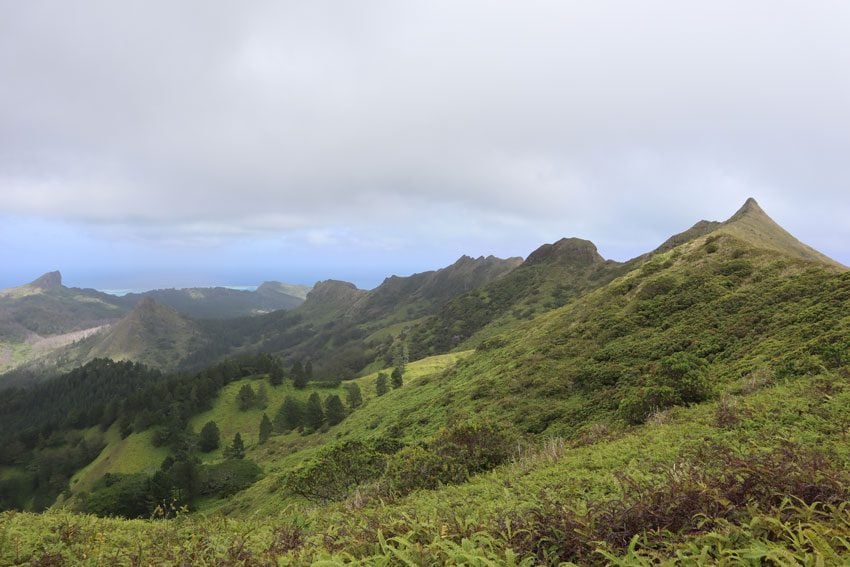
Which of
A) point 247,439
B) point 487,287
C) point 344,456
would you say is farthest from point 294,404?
point 487,287

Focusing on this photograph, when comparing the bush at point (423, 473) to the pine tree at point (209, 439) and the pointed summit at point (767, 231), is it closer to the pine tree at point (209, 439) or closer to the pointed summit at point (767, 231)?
the pointed summit at point (767, 231)

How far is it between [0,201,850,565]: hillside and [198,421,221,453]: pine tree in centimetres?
6070

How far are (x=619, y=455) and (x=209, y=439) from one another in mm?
103450

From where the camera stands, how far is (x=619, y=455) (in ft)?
44.5

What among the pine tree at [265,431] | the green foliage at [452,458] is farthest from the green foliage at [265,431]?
the green foliage at [452,458]

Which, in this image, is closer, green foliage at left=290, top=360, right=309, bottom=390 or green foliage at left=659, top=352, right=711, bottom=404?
green foliage at left=659, top=352, right=711, bottom=404

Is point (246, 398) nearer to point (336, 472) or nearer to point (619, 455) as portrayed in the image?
point (336, 472)

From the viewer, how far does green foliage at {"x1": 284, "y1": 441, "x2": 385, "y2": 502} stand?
22141mm

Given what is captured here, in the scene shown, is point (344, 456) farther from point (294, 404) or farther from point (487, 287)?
point (487, 287)

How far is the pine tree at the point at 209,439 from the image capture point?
3752 inches

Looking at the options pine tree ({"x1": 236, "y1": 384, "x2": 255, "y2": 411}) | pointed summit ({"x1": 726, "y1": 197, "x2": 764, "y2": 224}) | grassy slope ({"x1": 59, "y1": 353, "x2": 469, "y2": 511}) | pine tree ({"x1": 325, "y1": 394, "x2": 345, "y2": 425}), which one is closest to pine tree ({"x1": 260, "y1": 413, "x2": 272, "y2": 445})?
grassy slope ({"x1": 59, "y1": 353, "x2": 469, "y2": 511})

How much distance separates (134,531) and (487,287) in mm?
184801

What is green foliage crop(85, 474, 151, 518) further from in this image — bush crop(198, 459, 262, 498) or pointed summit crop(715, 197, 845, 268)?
pointed summit crop(715, 197, 845, 268)

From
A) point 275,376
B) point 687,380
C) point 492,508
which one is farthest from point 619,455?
point 275,376
